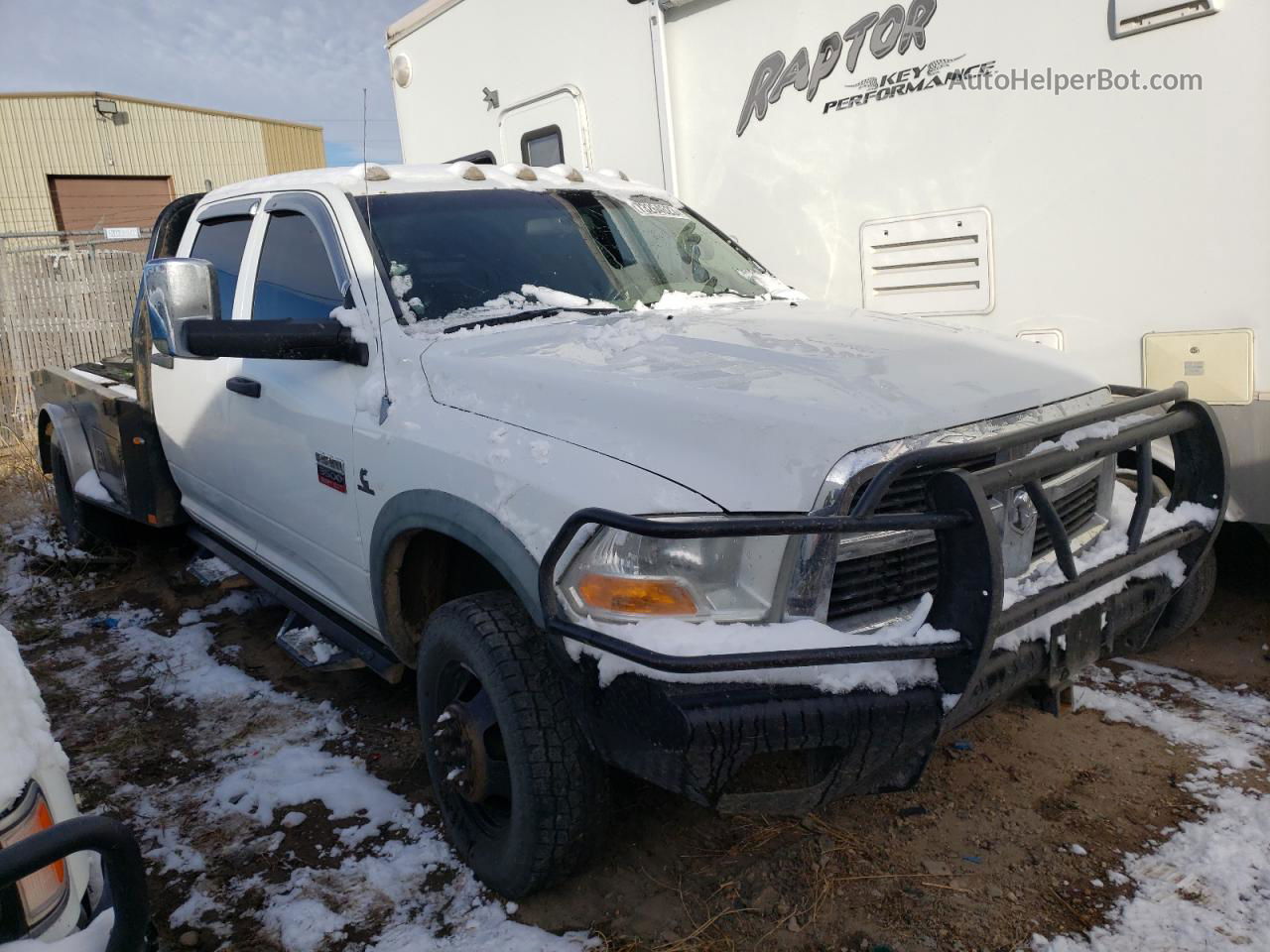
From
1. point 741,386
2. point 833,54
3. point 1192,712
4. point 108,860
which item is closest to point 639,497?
point 741,386

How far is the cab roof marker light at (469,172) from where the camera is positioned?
3.73 m

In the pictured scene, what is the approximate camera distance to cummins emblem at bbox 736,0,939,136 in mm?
4094

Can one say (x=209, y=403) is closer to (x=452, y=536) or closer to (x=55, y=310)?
(x=452, y=536)

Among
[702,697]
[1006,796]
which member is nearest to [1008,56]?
[1006,796]

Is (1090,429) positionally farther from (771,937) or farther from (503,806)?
(503,806)

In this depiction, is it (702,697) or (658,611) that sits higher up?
(658,611)

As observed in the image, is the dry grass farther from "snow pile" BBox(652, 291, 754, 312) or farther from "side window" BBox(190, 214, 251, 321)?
"snow pile" BBox(652, 291, 754, 312)

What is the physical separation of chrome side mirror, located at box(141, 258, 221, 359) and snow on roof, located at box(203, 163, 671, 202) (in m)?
0.54

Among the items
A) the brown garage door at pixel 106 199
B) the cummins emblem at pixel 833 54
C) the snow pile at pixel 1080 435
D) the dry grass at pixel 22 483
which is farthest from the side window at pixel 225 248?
the brown garage door at pixel 106 199

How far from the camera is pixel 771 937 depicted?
2404 mm

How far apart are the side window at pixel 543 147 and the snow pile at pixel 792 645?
4.43 meters

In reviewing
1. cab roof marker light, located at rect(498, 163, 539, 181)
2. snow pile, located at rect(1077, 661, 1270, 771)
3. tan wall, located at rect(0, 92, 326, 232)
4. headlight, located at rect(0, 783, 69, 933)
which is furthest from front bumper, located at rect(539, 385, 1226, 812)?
tan wall, located at rect(0, 92, 326, 232)

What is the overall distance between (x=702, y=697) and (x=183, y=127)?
28932mm

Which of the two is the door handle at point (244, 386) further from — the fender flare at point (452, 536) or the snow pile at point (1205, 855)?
the snow pile at point (1205, 855)
